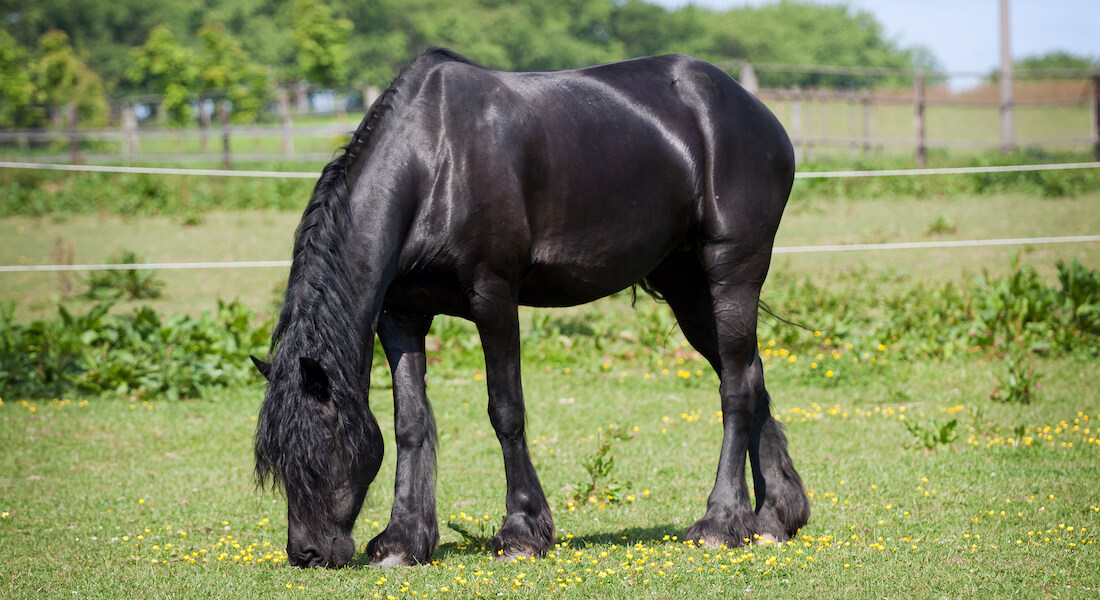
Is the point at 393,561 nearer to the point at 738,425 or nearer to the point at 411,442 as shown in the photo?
the point at 411,442

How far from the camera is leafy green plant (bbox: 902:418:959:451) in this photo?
265 inches

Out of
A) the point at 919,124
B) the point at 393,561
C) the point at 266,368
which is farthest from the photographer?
the point at 919,124

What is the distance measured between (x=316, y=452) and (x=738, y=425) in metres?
2.06

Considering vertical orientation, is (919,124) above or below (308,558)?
above

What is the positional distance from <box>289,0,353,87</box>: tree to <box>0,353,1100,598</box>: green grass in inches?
1111

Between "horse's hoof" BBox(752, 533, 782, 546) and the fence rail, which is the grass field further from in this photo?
the fence rail

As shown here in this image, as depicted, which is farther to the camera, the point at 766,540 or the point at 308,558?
the point at 766,540

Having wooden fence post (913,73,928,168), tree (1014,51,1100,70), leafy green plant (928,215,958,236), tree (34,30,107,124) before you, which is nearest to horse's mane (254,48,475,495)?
leafy green plant (928,215,958,236)

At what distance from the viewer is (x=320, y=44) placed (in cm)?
3572

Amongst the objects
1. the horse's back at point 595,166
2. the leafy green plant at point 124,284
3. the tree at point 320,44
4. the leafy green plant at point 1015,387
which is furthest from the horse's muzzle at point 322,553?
the tree at point 320,44

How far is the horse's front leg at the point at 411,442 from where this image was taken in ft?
14.9

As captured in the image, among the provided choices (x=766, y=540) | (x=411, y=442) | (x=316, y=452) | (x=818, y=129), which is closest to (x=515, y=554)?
(x=411, y=442)

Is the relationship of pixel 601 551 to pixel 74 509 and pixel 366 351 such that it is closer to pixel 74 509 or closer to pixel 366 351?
pixel 366 351

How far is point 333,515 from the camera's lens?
4012 mm
